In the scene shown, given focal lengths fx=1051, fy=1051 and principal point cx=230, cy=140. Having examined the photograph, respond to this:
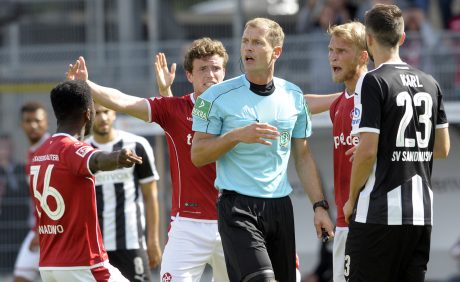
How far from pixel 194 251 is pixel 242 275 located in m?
1.08

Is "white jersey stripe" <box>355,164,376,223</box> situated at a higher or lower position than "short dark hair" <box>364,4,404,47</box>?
lower

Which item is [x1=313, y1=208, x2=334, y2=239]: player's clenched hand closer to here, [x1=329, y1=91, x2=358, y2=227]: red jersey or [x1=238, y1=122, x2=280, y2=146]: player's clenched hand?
[x1=329, y1=91, x2=358, y2=227]: red jersey

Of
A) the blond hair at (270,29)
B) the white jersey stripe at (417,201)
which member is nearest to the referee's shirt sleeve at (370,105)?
the white jersey stripe at (417,201)

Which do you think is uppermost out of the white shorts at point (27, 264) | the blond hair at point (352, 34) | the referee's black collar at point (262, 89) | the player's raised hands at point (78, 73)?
the blond hair at point (352, 34)

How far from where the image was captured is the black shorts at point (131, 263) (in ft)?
33.2

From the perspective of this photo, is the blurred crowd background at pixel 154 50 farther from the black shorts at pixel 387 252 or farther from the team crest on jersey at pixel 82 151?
the black shorts at pixel 387 252

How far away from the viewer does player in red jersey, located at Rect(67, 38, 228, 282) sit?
817cm

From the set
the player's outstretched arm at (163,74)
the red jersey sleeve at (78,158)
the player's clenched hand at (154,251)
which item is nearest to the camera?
the red jersey sleeve at (78,158)

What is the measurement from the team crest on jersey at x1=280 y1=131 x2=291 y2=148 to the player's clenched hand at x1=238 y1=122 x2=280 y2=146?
585mm

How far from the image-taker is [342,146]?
7.94 m

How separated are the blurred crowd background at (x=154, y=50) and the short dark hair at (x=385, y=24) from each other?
23.0ft

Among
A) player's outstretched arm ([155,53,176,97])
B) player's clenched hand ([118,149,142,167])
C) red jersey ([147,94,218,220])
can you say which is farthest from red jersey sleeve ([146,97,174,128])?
player's clenched hand ([118,149,142,167])

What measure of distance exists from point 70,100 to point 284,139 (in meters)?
1.55

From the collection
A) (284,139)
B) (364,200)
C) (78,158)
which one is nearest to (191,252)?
(284,139)
